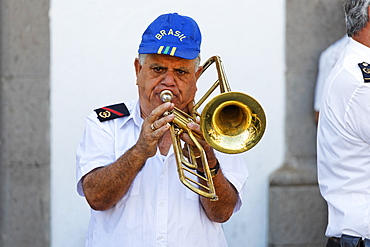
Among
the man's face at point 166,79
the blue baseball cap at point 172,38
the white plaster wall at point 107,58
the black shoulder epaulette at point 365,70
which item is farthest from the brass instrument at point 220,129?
the white plaster wall at point 107,58

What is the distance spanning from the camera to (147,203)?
283 centimetres

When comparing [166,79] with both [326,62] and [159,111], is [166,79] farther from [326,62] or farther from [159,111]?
[326,62]

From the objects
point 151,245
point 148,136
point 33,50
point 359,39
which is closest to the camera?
point 148,136

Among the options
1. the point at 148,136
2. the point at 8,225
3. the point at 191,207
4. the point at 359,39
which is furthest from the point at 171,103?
the point at 8,225

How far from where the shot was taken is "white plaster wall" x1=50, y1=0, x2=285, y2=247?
158 inches

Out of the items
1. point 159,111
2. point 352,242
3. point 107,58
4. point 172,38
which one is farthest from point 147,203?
point 107,58

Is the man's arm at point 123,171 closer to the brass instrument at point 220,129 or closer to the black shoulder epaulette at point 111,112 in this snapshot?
the brass instrument at point 220,129

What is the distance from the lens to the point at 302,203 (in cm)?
439

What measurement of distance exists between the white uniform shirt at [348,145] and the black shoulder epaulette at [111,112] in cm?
89

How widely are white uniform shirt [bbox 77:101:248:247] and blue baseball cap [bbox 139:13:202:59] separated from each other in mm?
368

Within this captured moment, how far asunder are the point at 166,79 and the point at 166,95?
0.09 m

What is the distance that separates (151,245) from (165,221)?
0.36ft

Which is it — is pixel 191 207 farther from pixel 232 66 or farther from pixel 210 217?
pixel 232 66

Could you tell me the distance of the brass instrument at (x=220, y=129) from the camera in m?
2.57
